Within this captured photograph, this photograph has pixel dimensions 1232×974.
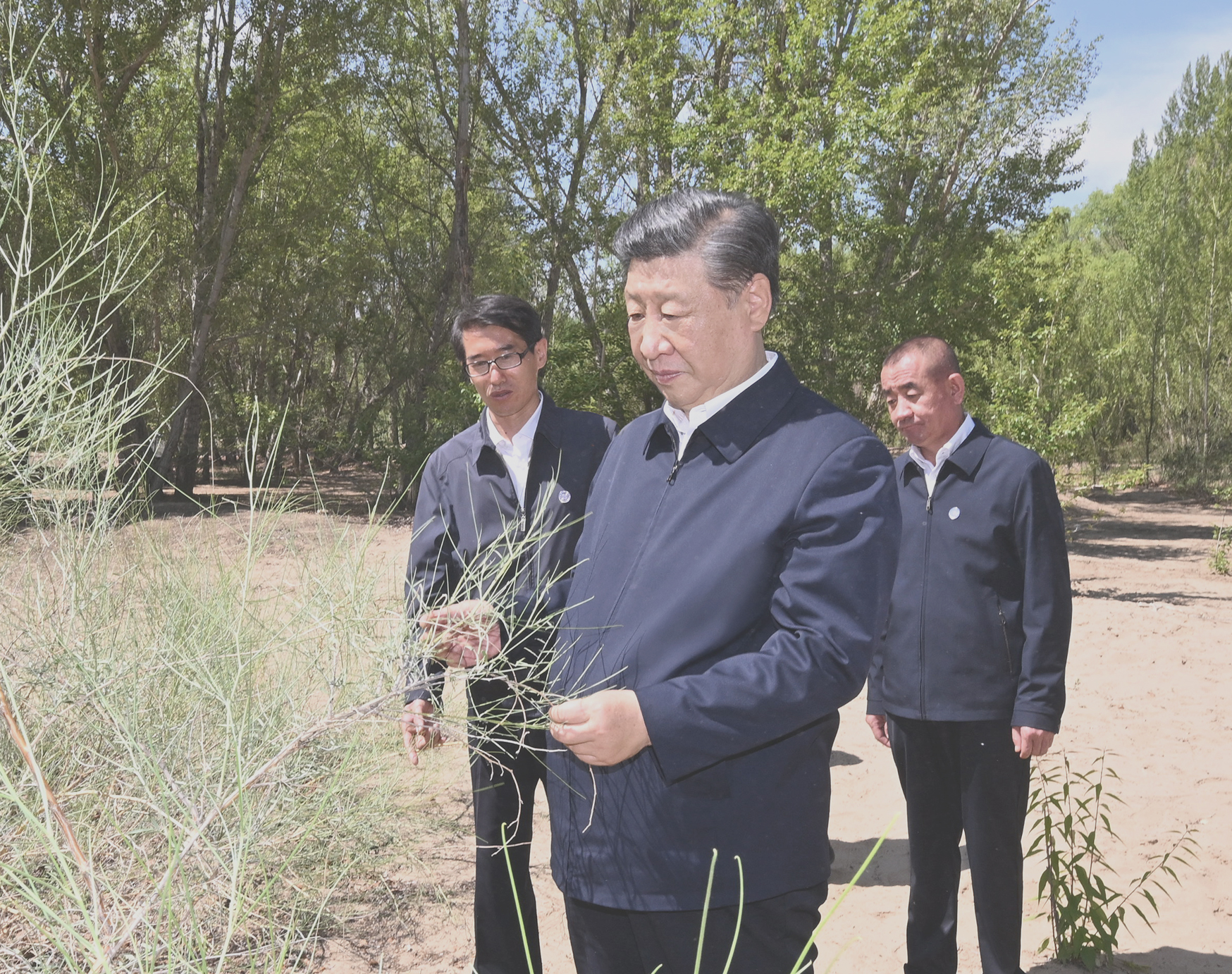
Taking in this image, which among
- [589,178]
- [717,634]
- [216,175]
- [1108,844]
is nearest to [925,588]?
[717,634]

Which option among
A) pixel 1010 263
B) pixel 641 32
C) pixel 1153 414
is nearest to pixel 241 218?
pixel 641 32

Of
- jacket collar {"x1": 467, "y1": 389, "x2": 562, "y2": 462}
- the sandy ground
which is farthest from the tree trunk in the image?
jacket collar {"x1": 467, "y1": 389, "x2": 562, "y2": 462}

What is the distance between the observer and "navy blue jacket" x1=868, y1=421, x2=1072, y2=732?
109 inches

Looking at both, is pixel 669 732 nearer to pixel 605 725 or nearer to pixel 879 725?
pixel 605 725

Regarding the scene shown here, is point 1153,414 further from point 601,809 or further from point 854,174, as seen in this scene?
point 601,809

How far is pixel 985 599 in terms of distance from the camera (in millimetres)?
2885

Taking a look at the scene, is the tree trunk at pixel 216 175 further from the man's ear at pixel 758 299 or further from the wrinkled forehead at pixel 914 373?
the man's ear at pixel 758 299

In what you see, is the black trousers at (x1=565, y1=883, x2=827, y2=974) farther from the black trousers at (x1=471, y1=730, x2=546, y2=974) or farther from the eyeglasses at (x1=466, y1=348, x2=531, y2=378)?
the eyeglasses at (x1=466, y1=348, x2=531, y2=378)

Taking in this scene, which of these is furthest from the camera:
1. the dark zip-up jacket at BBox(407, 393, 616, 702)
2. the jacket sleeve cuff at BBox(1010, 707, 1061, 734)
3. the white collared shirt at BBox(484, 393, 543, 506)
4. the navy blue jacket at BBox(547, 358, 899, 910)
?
the white collared shirt at BBox(484, 393, 543, 506)

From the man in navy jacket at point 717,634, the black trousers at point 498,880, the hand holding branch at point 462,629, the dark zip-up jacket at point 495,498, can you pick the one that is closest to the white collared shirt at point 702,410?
the man in navy jacket at point 717,634

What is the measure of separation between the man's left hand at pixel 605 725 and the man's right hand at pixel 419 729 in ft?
0.93

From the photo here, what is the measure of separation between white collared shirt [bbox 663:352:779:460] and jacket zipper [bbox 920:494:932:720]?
136 centimetres

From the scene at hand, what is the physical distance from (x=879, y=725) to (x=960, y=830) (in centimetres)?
47

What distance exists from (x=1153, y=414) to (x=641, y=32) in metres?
18.1
